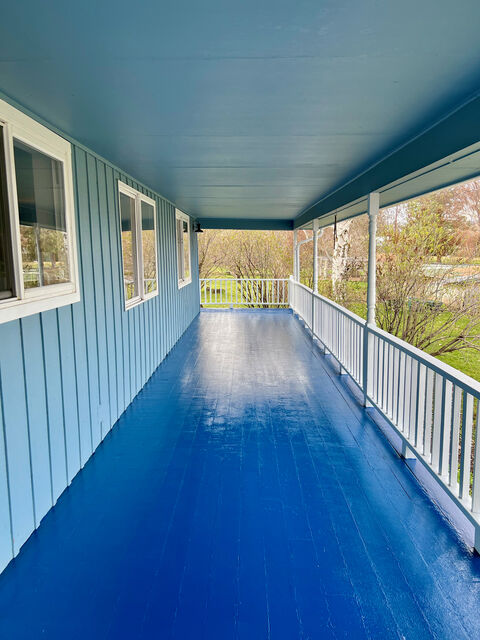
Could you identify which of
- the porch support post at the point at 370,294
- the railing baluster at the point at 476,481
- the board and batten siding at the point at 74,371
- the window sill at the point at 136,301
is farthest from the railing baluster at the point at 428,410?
the window sill at the point at 136,301

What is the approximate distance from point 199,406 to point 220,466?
4.16ft

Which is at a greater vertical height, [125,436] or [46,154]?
[46,154]

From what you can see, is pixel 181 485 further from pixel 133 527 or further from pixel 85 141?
pixel 85 141

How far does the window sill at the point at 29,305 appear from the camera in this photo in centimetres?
211

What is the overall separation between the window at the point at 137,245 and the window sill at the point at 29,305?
62.6 inches

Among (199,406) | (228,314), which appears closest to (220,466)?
(199,406)

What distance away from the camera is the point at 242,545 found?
2.29m

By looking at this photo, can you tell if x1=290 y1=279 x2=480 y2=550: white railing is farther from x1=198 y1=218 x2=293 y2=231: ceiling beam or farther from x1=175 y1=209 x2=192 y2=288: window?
x1=198 y1=218 x2=293 y2=231: ceiling beam

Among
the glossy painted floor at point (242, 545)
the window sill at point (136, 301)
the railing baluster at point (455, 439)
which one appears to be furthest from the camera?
the window sill at point (136, 301)

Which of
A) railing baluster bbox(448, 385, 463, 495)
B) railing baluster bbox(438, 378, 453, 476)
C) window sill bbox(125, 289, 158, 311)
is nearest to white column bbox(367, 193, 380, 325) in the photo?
railing baluster bbox(438, 378, 453, 476)

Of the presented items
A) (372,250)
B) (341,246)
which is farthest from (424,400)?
(341,246)

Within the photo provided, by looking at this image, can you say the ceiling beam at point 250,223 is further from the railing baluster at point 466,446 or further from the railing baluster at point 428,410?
the railing baluster at point 466,446

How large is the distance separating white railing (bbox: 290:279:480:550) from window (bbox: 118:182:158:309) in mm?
2428

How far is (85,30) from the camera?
1.55 metres
